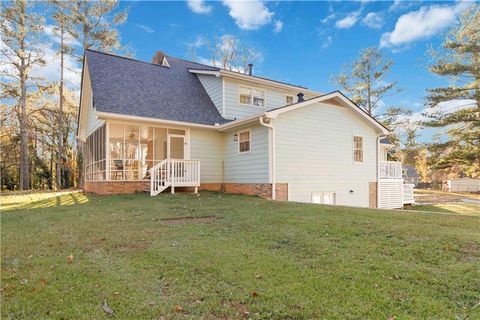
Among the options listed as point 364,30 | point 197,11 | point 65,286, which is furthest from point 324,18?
point 65,286

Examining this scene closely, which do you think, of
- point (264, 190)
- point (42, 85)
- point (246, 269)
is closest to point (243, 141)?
point (264, 190)

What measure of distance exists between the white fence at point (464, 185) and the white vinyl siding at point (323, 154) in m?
27.9

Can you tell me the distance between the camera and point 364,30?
63.9 feet

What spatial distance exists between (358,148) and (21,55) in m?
21.9

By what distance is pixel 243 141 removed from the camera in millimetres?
12367

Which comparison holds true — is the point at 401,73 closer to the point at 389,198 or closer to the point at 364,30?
the point at 364,30

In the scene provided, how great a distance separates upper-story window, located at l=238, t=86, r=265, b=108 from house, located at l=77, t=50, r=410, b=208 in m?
A: 0.05

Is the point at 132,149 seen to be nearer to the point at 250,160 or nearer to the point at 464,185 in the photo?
the point at 250,160

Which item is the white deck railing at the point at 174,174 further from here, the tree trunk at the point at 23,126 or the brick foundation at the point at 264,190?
the tree trunk at the point at 23,126

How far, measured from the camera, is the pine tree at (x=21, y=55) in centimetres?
1978

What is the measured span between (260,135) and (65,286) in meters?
8.90

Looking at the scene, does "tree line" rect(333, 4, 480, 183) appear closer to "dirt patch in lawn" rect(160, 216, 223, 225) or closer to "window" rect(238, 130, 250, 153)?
"window" rect(238, 130, 250, 153)

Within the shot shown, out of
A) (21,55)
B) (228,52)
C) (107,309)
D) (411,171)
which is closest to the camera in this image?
(107,309)

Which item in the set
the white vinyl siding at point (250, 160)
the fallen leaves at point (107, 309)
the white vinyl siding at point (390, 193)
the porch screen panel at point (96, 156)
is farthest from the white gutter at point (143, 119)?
the fallen leaves at point (107, 309)
